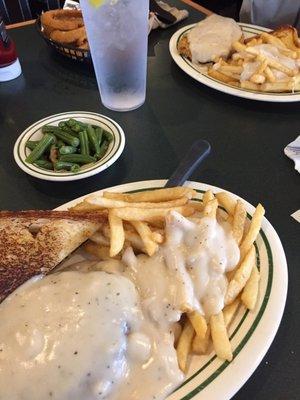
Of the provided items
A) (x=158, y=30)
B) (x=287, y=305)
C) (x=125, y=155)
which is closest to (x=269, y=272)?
(x=287, y=305)

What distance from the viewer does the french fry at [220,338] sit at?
2.89 ft

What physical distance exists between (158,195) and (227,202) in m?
0.20

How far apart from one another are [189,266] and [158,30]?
171cm

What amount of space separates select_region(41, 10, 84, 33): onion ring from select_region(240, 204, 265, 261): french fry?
1416mm

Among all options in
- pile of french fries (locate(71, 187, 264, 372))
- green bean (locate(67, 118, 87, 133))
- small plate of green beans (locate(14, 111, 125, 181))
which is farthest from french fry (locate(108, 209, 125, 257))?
green bean (locate(67, 118, 87, 133))

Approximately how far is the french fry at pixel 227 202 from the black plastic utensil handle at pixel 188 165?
0.50ft

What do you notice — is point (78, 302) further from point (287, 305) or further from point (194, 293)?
point (287, 305)

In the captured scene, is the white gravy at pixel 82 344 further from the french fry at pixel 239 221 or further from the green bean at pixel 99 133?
the green bean at pixel 99 133

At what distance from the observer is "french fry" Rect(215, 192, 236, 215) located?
1142 millimetres

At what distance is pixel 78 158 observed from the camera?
1.42m

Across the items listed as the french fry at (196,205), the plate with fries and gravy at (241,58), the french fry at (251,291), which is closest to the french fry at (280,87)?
the plate with fries and gravy at (241,58)

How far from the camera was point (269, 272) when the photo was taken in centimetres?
104

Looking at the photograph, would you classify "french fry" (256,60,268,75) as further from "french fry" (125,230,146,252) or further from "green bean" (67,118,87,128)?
"french fry" (125,230,146,252)

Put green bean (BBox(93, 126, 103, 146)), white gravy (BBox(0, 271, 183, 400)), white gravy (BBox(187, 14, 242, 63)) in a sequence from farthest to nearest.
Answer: white gravy (BBox(187, 14, 242, 63))
green bean (BBox(93, 126, 103, 146))
white gravy (BBox(0, 271, 183, 400))
